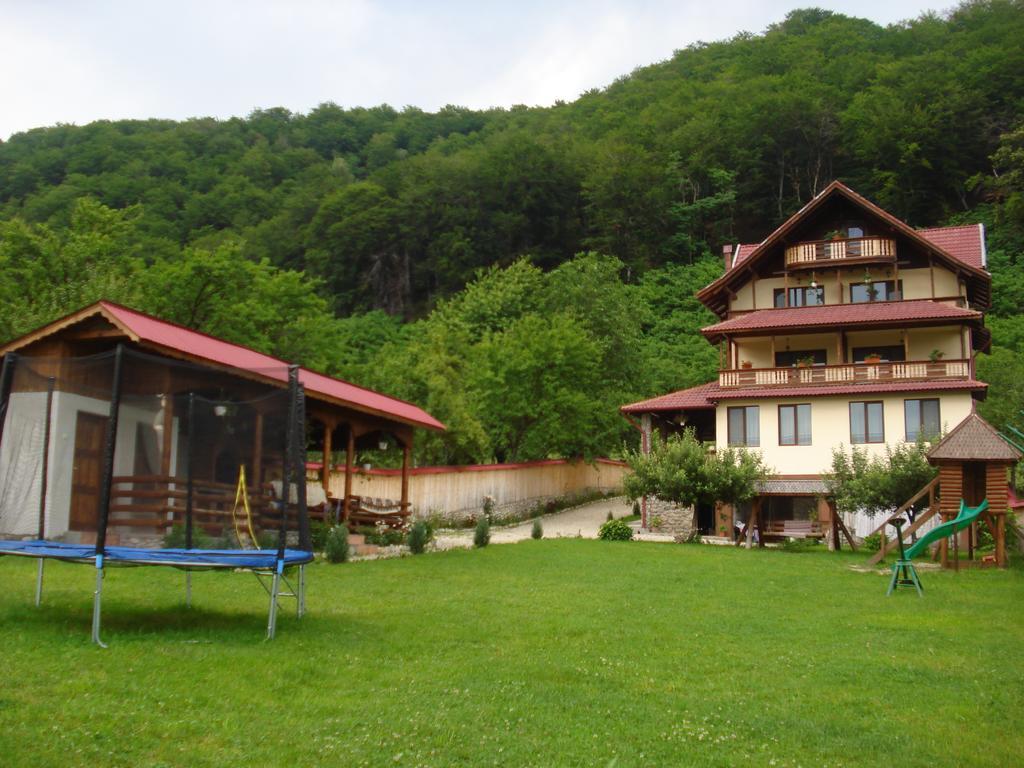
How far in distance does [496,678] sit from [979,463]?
18.0 m

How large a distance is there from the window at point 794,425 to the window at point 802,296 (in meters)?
5.16

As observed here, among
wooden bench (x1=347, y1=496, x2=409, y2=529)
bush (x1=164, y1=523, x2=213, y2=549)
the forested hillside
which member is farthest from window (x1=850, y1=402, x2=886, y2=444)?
bush (x1=164, y1=523, x2=213, y2=549)

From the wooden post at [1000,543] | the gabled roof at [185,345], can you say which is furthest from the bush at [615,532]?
the wooden post at [1000,543]

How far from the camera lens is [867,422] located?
33.0 meters

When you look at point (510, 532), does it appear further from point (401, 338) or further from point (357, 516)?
point (401, 338)

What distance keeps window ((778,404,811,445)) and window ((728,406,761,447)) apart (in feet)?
2.50

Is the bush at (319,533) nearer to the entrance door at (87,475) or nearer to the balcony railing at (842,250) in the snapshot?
the entrance door at (87,475)

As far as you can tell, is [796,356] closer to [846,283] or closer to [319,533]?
[846,283]

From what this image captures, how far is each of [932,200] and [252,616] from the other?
209 ft

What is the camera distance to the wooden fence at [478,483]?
31.2 m

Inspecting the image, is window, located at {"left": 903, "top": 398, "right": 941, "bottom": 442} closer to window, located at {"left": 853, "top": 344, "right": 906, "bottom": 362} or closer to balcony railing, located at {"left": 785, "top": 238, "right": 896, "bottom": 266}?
window, located at {"left": 853, "top": 344, "right": 906, "bottom": 362}

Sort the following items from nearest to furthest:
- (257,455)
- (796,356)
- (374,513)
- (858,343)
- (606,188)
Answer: (257,455) → (374,513) → (858,343) → (796,356) → (606,188)

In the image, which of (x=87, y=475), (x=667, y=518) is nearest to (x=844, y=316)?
(x=667, y=518)

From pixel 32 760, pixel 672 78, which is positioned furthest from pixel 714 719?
pixel 672 78
